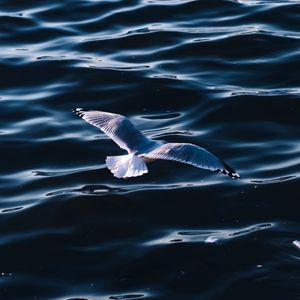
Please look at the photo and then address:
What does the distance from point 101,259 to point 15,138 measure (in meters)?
1.88

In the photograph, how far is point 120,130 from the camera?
242 inches

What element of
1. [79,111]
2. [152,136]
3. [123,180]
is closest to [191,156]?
[123,180]

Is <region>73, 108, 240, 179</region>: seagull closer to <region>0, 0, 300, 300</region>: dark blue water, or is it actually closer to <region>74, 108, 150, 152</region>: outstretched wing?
<region>74, 108, 150, 152</region>: outstretched wing

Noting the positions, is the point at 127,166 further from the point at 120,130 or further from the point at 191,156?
the point at 120,130

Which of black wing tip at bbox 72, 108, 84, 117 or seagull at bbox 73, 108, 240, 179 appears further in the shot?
black wing tip at bbox 72, 108, 84, 117

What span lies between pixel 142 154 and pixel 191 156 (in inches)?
12.7

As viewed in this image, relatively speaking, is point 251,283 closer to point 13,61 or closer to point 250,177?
point 250,177

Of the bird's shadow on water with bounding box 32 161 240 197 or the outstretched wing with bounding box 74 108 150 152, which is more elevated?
the outstretched wing with bounding box 74 108 150 152

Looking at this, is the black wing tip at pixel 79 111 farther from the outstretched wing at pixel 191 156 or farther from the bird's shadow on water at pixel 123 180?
the outstretched wing at pixel 191 156

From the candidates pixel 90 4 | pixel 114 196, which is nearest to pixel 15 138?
pixel 114 196

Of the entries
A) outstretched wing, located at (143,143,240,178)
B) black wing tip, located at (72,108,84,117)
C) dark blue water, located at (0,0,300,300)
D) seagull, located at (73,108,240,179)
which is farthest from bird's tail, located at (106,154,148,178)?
black wing tip, located at (72,108,84,117)

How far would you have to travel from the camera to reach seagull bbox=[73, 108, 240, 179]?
559 cm

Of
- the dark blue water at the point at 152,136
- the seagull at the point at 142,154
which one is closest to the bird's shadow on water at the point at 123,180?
the dark blue water at the point at 152,136

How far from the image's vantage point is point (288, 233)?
5547mm
